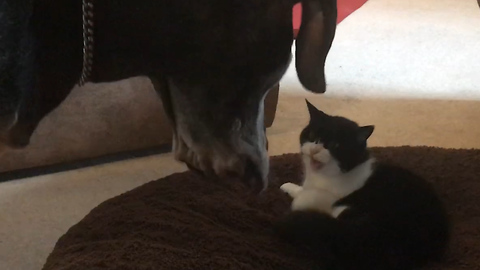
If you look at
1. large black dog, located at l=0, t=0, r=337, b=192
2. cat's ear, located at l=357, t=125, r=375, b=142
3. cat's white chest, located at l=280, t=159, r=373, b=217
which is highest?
Answer: large black dog, located at l=0, t=0, r=337, b=192

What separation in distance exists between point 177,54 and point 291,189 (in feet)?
2.70

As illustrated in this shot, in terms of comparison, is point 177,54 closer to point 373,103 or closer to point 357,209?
point 357,209

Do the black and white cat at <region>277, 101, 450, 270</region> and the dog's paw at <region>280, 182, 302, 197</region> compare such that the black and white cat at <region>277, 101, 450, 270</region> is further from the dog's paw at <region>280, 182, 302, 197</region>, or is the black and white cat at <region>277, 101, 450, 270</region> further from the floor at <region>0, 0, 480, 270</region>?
the floor at <region>0, 0, 480, 270</region>

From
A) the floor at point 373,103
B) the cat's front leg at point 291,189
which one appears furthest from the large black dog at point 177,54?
the floor at point 373,103

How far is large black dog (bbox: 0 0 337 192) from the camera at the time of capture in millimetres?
705

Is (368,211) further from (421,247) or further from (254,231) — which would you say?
(254,231)

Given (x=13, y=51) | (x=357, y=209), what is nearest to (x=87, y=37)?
(x=13, y=51)

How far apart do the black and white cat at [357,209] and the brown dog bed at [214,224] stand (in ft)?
0.18

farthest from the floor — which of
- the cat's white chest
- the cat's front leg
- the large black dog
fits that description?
the large black dog

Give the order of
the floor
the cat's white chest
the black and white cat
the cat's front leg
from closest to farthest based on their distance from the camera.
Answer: the black and white cat
the cat's white chest
the cat's front leg
the floor

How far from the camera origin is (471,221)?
143cm

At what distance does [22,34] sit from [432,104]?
177 centimetres

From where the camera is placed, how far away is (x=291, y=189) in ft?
5.01

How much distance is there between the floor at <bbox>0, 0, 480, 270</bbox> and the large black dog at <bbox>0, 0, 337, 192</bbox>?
2.69ft
